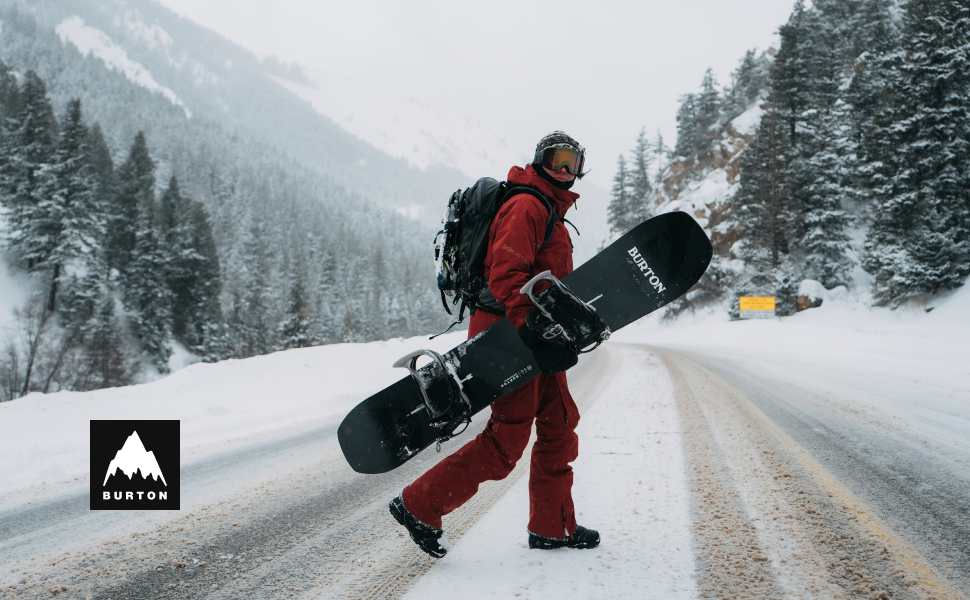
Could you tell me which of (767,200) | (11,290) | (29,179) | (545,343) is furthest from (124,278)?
(545,343)

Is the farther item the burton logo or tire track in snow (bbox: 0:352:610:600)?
the burton logo

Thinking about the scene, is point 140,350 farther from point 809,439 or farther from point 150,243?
point 809,439

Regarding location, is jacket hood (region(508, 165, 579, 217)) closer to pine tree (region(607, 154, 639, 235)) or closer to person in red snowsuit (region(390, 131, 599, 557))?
person in red snowsuit (region(390, 131, 599, 557))

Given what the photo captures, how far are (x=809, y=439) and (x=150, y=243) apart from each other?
156ft

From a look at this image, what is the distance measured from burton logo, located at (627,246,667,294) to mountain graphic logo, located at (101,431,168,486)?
349cm

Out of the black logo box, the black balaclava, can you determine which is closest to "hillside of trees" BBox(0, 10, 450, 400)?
the black logo box

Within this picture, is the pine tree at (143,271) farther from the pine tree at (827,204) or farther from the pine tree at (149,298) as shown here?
the pine tree at (827,204)

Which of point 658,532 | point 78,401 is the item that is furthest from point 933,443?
point 78,401

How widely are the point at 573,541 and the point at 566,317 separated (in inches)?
43.4

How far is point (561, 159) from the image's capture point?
2.46 metres

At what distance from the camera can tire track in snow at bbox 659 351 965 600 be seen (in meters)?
1.83

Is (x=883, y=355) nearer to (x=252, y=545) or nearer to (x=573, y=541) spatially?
(x=573, y=541)

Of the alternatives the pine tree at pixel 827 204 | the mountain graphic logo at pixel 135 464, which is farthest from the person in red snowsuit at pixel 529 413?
the pine tree at pixel 827 204

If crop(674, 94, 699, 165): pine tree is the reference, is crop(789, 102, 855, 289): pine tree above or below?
below
